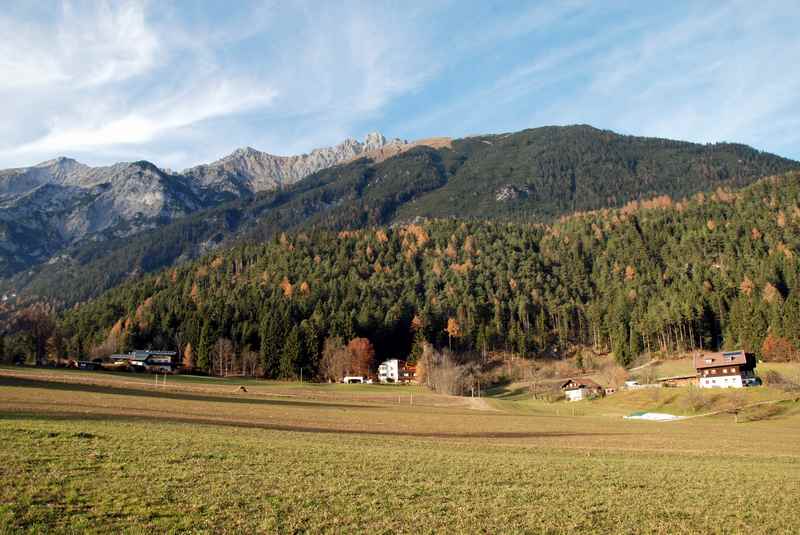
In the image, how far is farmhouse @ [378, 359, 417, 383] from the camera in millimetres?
145500

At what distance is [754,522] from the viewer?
661 inches

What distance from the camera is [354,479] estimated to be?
20281 mm

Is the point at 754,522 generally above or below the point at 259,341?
below

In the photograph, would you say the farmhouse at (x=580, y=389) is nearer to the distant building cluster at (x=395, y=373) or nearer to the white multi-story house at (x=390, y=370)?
the distant building cluster at (x=395, y=373)

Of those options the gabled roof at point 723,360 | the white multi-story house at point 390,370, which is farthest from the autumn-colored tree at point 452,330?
the gabled roof at point 723,360

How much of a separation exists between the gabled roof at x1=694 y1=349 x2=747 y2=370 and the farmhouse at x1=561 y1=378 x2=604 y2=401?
74.0ft

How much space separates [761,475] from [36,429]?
124 ft

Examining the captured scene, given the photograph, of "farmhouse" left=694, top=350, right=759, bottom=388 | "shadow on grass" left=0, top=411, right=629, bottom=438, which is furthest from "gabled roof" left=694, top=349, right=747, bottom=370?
"shadow on grass" left=0, top=411, right=629, bottom=438

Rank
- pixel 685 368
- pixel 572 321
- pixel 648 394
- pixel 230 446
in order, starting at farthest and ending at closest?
pixel 572 321, pixel 685 368, pixel 648 394, pixel 230 446

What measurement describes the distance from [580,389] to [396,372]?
53187 mm

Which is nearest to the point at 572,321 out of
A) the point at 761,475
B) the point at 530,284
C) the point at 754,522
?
the point at 530,284

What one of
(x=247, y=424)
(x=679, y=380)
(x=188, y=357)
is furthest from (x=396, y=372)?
(x=247, y=424)

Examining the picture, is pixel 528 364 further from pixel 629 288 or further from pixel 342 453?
pixel 342 453

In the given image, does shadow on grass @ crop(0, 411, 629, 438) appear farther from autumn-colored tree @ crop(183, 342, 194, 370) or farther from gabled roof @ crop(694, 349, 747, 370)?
autumn-colored tree @ crop(183, 342, 194, 370)
